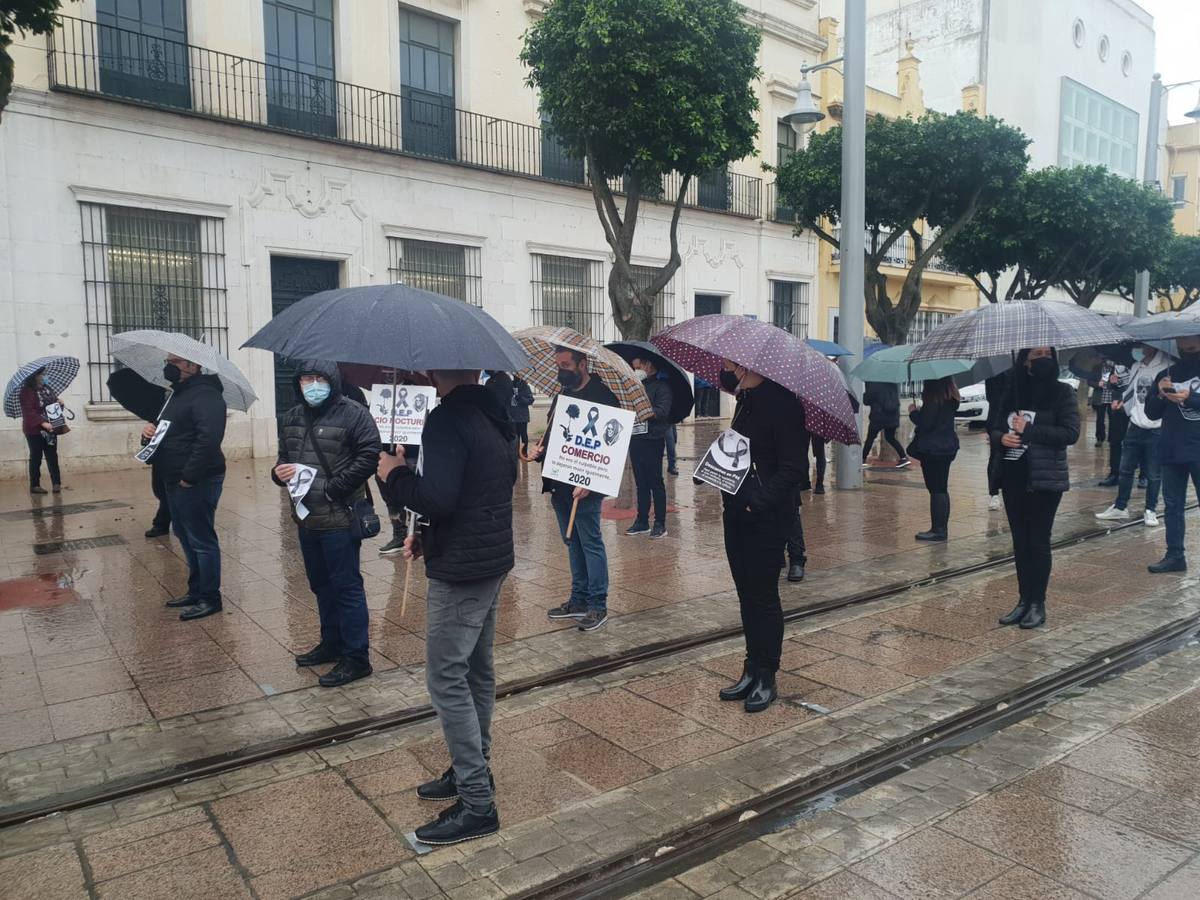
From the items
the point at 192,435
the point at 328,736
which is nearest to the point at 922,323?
the point at 192,435

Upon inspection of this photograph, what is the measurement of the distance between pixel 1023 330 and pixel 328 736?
437 centimetres

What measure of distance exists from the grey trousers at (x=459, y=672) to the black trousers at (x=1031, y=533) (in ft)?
13.2

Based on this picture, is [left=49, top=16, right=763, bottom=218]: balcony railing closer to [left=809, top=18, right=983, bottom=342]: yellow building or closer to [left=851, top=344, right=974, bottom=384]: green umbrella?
[left=851, top=344, right=974, bottom=384]: green umbrella

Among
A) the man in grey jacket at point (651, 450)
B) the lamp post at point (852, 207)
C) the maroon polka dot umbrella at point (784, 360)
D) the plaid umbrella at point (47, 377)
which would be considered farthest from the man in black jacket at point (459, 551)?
the plaid umbrella at point (47, 377)

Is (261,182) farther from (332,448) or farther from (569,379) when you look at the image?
(332,448)

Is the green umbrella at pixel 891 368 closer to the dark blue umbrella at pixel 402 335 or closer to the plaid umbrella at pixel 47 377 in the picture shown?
the dark blue umbrella at pixel 402 335

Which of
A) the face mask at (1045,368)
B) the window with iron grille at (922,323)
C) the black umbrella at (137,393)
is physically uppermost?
the window with iron grille at (922,323)

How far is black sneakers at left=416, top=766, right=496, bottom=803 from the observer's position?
3752 millimetres

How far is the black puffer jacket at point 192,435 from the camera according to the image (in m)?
6.05

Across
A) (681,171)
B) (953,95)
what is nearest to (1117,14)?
(953,95)

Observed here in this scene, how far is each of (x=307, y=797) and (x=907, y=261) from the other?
2785 cm

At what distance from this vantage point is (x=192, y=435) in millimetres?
6168

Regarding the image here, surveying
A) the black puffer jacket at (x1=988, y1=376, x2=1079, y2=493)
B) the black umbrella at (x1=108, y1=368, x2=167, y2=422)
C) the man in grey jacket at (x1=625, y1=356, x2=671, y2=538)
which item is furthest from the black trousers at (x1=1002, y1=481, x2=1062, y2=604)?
the black umbrella at (x1=108, y1=368, x2=167, y2=422)

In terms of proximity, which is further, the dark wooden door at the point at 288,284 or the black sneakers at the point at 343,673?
the dark wooden door at the point at 288,284
